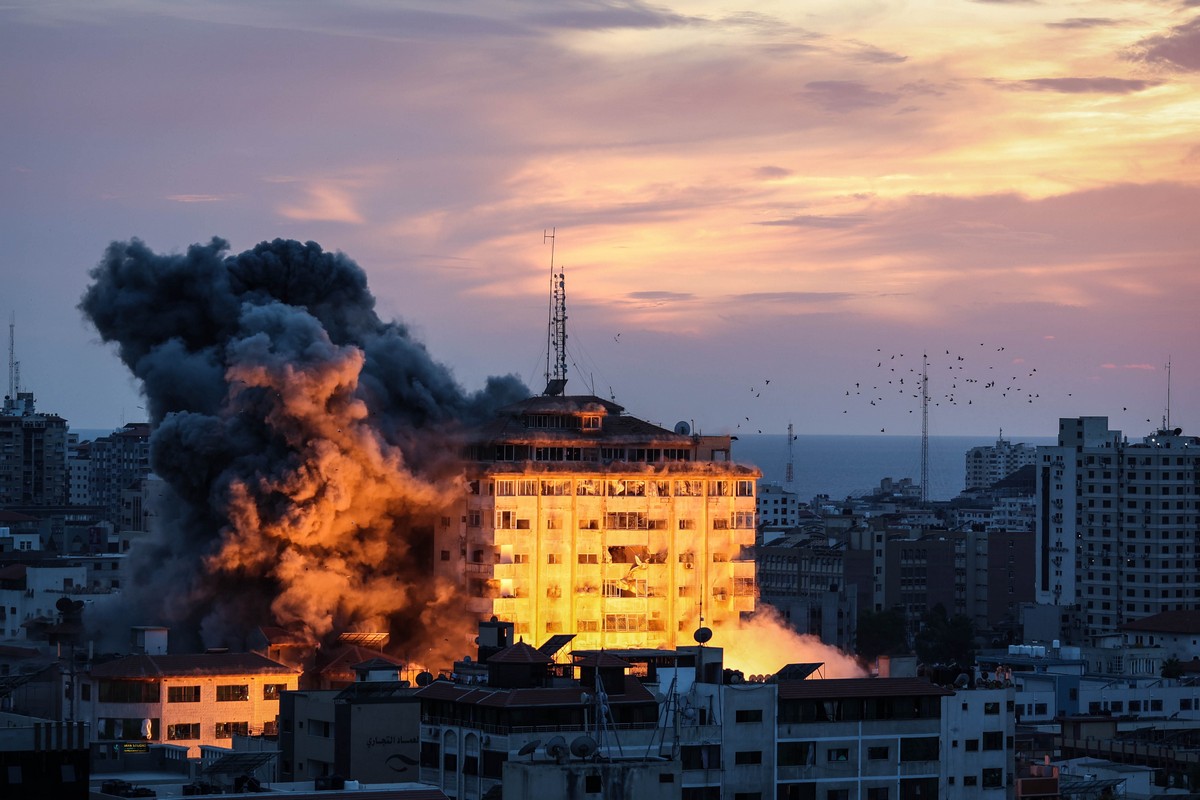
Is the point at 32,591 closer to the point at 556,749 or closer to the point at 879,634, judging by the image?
the point at 879,634

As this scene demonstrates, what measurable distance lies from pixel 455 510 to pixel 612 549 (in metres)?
7.59

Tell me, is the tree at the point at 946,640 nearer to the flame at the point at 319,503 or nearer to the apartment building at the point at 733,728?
the flame at the point at 319,503

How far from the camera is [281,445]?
115 m

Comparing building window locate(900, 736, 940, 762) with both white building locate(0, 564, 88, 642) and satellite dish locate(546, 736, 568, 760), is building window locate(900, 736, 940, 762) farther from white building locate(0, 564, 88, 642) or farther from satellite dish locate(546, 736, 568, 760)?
white building locate(0, 564, 88, 642)

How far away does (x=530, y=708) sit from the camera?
2803 inches

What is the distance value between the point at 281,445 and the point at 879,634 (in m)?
66.1

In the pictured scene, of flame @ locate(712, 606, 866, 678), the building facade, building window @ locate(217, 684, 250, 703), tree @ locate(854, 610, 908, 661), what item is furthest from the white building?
the building facade

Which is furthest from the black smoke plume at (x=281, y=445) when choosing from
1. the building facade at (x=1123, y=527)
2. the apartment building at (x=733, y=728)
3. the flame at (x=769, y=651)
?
the building facade at (x=1123, y=527)

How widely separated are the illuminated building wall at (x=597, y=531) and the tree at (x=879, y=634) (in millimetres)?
39953

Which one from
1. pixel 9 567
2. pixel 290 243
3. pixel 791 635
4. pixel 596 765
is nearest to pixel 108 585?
pixel 9 567

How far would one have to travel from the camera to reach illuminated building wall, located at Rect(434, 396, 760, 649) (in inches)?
4798

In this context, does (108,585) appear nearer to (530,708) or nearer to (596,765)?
(530,708)

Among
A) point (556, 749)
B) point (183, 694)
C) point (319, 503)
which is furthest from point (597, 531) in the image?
point (556, 749)

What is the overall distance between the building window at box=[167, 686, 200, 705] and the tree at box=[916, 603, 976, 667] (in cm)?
7300
